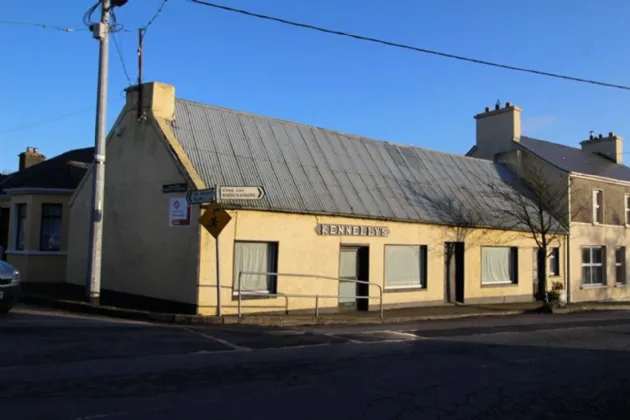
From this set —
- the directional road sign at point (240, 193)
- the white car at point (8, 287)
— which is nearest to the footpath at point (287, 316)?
the white car at point (8, 287)

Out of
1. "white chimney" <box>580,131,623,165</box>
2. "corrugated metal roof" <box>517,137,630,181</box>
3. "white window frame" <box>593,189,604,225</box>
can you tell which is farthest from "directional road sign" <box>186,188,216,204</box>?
"white chimney" <box>580,131,623,165</box>

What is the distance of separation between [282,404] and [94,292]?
1035 cm

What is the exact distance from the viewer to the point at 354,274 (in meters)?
18.6

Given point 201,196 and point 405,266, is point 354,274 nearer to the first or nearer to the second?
point 405,266

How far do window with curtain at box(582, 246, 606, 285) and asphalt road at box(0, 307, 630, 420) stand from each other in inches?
559

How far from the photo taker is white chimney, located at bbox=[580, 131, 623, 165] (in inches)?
1261

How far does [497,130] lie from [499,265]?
878 centimetres

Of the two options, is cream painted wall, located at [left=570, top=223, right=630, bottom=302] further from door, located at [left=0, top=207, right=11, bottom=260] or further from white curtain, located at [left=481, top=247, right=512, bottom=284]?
door, located at [left=0, top=207, right=11, bottom=260]

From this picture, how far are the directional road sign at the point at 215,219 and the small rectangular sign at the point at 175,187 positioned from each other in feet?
5.36

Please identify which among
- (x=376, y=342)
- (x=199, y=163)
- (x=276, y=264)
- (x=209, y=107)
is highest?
(x=209, y=107)

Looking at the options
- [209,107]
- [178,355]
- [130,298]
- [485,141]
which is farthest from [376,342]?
[485,141]

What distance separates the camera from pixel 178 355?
31.3ft

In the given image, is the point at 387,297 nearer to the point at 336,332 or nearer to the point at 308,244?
the point at 308,244

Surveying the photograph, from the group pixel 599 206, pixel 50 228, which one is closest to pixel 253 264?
pixel 50 228
